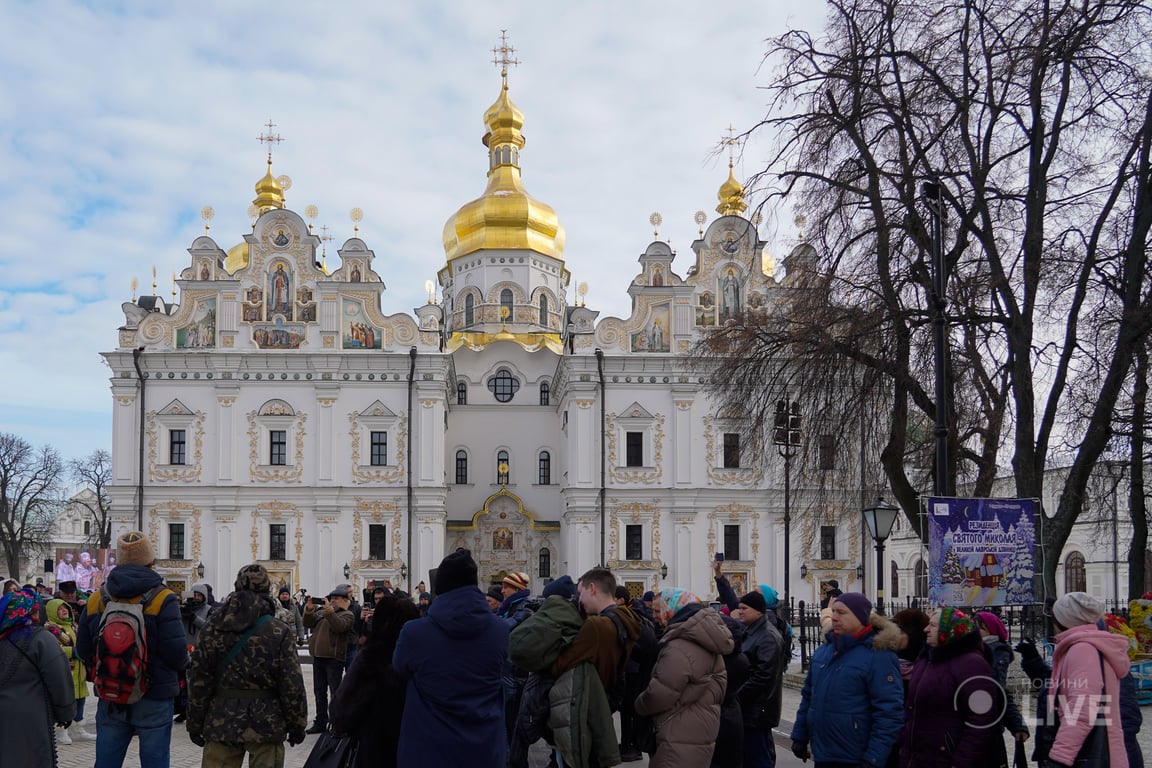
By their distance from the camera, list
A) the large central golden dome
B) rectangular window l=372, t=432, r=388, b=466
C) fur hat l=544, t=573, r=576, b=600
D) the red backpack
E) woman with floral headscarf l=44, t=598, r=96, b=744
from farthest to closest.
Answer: the large central golden dome < rectangular window l=372, t=432, r=388, b=466 < woman with floral headscarf l=44, t=598, r=96, b=744 < fur hat l=544, t=573, r=576, b=600 < the red backpack

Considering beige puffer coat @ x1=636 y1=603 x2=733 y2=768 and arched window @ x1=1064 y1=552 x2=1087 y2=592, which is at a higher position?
beige puffer coat @ x1=636 y1=603 x2=733 y2=768

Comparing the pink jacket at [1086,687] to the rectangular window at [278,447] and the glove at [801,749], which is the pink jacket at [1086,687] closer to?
the glove at [801,749]

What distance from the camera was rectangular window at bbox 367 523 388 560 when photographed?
4300 cm

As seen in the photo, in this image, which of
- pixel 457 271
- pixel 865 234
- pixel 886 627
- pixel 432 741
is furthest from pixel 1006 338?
pixel 457 271

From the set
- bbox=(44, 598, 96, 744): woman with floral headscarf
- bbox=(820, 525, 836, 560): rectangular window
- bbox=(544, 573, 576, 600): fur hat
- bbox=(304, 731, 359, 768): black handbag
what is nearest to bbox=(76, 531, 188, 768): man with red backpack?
bbox=(304, 731, 359, 768): black handbag

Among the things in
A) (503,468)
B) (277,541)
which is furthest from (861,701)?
(503,468)

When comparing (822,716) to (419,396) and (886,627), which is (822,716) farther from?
(419,396)

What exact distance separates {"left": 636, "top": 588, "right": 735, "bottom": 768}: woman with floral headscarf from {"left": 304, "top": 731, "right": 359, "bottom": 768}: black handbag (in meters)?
1.76

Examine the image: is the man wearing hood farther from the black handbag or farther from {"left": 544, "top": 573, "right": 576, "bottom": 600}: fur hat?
{"left": 544, "top": 573, "right": 576, "bottom": 600}: fur hat

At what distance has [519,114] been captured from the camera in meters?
55.4

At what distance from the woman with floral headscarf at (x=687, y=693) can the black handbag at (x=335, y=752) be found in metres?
1.76

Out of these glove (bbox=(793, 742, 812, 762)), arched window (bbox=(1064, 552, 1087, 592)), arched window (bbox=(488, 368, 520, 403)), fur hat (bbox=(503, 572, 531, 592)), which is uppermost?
arched window (bbox=(488, 368, 520, 403))

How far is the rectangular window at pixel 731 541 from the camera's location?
43.9 metres

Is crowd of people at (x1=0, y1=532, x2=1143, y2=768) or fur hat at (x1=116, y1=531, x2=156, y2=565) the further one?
fur hat at (x1=116, y1=531, x2=156, y2=565)
